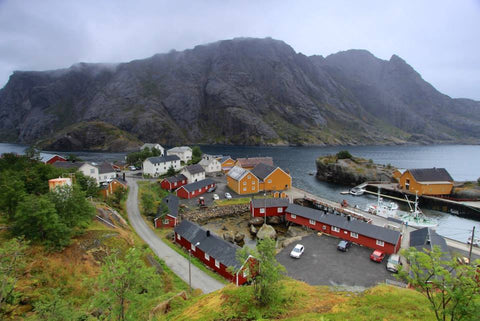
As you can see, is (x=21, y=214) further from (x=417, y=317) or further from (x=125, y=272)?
(x=417, y=317)

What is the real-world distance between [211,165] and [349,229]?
4949 cm

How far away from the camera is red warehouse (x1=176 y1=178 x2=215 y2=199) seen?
165ft

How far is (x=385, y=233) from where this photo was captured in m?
31.5

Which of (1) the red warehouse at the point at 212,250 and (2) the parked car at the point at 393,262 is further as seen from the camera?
(2) the parked car at the point at 393,262

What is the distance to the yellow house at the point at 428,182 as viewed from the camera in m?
61.0

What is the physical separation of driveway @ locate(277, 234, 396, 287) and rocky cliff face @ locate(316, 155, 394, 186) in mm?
51404

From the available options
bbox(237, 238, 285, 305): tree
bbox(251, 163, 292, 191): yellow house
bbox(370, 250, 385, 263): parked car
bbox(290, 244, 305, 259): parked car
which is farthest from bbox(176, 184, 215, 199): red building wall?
bbox(237, 238, 285, 305): tree

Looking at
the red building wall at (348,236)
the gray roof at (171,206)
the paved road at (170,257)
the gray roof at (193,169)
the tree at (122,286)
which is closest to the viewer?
the tree at (122,286)

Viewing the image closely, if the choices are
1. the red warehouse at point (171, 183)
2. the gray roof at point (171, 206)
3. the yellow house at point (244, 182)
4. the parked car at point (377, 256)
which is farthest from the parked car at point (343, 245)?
the red warehouse at point (171, 183)

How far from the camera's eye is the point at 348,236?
3425 cm

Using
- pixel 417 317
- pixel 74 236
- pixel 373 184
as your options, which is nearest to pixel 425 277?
pixel 417 317

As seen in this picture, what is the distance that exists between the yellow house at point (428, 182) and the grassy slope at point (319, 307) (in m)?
56.9

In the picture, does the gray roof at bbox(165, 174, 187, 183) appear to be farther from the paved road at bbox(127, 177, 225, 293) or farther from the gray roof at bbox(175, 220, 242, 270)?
the gray roof at bbox(175, 220, 242, 270)

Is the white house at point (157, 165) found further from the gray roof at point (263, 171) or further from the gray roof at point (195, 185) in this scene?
the gray roof at point (263, 171)
